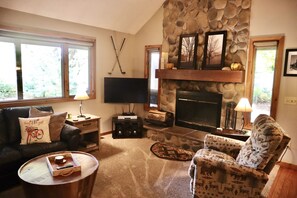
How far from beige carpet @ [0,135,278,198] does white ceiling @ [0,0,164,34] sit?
102 inches

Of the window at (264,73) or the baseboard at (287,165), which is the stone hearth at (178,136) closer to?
the window at (264,73)

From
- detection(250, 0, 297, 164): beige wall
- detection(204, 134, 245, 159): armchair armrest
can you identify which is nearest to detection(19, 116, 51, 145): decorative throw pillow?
detection(204, 134, 245, 159): armchair armrest

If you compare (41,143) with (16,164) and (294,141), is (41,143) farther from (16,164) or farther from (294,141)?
(294,141)

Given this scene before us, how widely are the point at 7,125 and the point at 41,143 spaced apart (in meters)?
0.59

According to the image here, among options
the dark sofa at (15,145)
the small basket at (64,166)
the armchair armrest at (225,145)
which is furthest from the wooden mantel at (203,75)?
the small basket at (64,166)

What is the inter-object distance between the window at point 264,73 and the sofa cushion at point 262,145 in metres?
1.40

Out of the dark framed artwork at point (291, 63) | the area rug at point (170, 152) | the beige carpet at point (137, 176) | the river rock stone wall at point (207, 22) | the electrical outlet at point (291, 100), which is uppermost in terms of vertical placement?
the river rock stone wall at point (207, 22)

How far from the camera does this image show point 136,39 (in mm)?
5363

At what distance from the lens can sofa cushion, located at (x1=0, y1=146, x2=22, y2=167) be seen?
2.51 m

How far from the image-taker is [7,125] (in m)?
3.03

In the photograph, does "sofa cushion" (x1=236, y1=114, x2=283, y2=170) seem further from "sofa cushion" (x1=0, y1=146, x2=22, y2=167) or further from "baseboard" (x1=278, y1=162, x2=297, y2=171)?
"sofa cushion" (x1=0, y1=146, x2=22, y2=167)

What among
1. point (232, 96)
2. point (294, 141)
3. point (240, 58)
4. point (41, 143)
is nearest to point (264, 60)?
point (240, 58)

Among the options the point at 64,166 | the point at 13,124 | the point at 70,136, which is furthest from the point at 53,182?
the point at 13,124

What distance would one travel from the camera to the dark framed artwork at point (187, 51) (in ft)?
14.0
